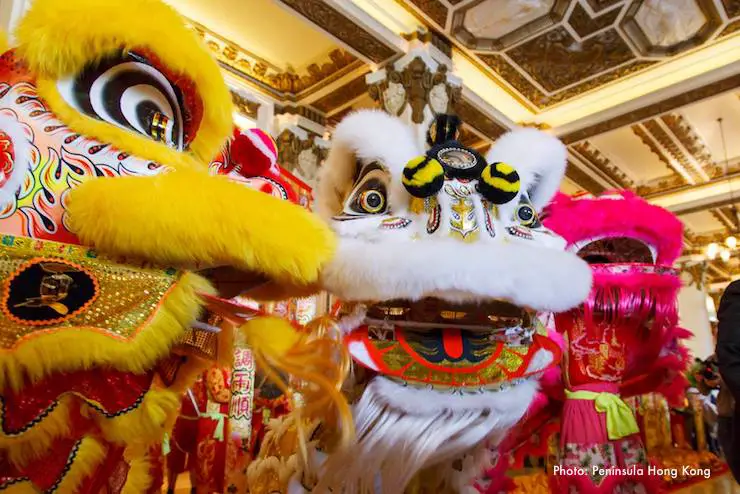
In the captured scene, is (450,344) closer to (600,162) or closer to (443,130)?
(443,130)

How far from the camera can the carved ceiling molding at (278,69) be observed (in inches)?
174

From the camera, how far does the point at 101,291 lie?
701 millimetres

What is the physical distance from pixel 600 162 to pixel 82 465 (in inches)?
293

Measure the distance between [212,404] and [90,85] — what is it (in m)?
2.08

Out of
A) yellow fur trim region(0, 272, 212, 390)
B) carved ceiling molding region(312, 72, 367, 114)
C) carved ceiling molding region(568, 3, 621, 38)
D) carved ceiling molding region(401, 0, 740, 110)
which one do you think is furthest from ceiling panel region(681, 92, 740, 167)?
yellow fur trim region(0, 272, 212, 390)

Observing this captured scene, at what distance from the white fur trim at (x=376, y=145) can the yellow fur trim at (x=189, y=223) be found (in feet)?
Answer: 0.88

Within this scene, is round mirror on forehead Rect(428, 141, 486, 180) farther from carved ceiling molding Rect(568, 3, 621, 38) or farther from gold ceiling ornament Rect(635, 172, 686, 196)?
gold ceiling ornament Rect(635, 172, 686, 196)

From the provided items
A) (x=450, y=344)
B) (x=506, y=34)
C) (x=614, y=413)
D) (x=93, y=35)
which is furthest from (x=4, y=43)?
(x=506, y=34)

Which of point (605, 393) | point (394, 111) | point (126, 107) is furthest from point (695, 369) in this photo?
point (126, 107)

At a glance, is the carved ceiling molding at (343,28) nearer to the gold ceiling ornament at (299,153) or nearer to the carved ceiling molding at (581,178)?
the gold ceiling ornament at (299,153)

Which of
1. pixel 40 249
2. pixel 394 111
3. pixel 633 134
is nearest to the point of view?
pixel 40 249

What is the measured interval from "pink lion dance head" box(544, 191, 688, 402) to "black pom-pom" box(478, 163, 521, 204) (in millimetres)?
804

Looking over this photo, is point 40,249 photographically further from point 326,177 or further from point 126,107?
point 326,177

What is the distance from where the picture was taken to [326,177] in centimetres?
108
